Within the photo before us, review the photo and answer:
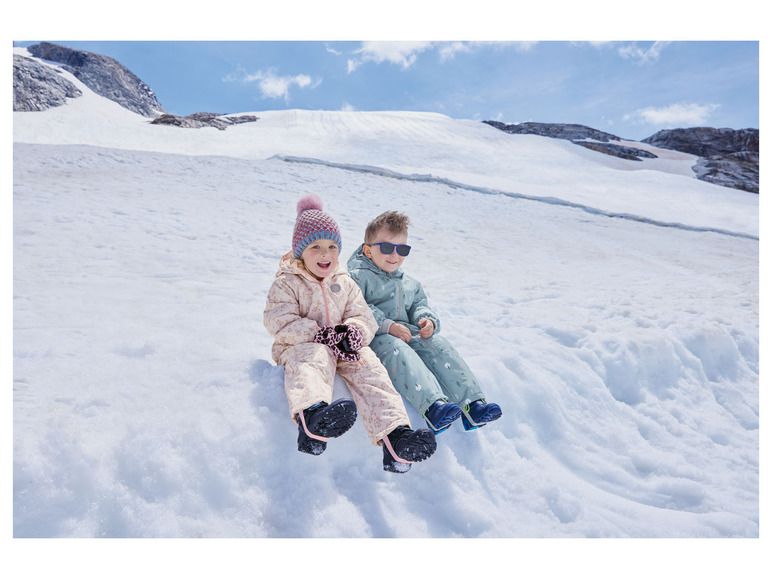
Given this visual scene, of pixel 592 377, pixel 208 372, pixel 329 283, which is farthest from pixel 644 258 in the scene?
pixel 208 372

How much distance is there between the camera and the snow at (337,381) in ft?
5.79

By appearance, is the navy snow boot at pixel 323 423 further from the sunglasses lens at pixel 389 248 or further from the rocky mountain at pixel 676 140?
the rocky mountain at pixel 676 140

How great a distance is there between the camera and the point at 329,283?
7.71ft

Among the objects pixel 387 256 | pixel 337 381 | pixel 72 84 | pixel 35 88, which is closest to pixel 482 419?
pixel 337 381

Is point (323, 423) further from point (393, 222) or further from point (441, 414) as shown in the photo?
point (393, 222)

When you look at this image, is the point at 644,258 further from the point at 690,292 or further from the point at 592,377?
the point at 592,377

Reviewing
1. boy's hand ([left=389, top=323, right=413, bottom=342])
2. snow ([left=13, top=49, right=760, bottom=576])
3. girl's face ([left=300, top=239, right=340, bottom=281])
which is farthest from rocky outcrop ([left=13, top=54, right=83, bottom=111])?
boy's hand ([left=389, top=323, right=413, bottom=342])

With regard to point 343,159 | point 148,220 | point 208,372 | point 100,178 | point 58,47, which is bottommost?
point 208,372

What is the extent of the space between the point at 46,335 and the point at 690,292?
20.9 ft

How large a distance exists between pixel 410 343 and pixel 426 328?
0.15 metres

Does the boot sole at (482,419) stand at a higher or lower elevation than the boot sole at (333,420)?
lower

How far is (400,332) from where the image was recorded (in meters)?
2.45

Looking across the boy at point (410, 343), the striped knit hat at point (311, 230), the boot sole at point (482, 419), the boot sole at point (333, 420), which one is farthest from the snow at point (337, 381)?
the striped knit hat at point (311, 230)

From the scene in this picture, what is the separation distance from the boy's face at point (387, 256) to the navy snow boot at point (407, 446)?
1.08 metres
